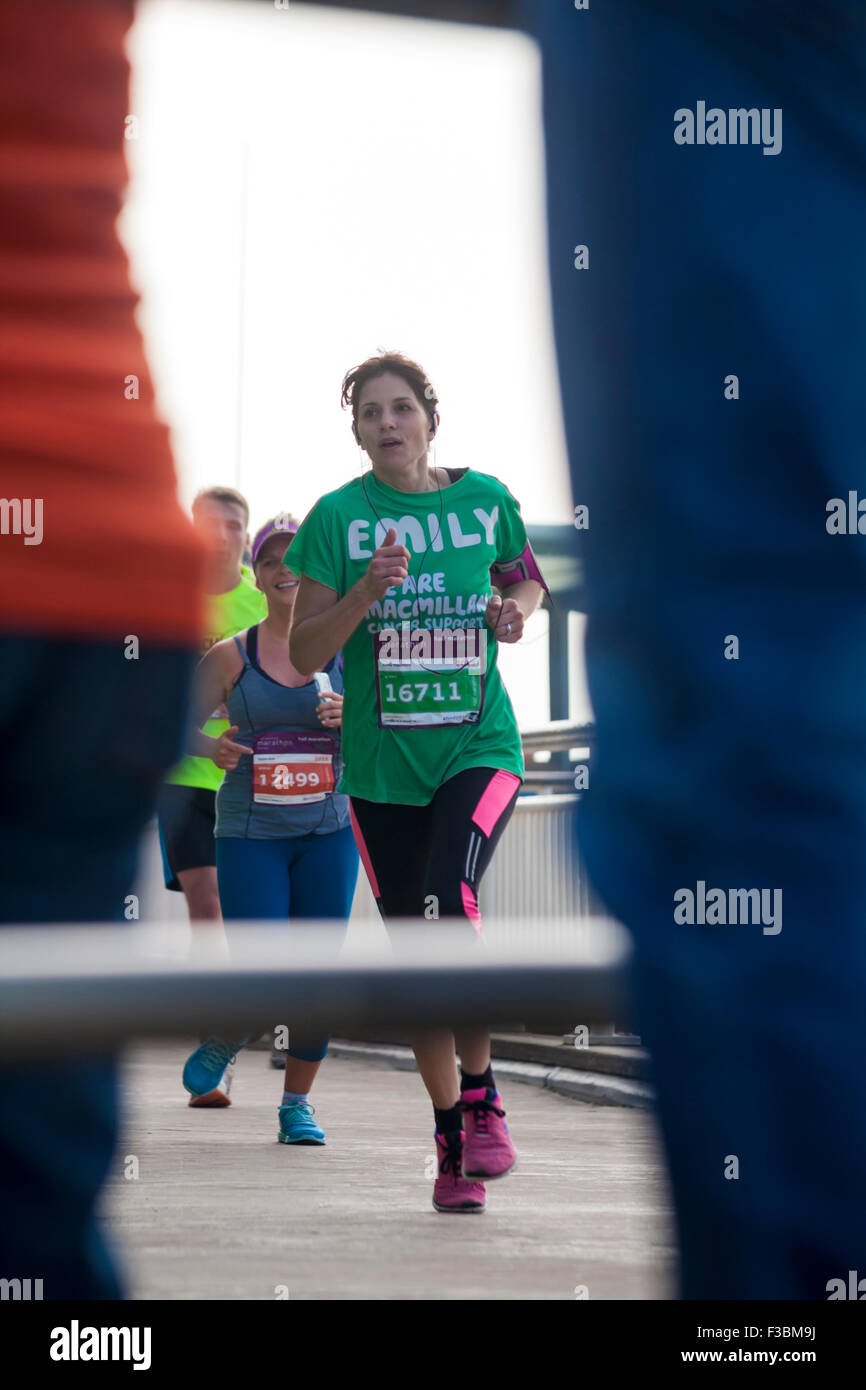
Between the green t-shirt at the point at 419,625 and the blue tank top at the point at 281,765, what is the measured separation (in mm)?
819

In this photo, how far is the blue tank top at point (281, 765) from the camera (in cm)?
401

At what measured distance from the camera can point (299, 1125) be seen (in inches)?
168

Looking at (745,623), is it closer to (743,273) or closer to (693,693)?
(693,693)

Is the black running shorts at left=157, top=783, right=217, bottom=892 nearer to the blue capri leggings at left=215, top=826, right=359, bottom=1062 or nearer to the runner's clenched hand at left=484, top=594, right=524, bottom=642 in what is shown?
the blue capri leggings at left=215, top=826, right=359, bottom=1062

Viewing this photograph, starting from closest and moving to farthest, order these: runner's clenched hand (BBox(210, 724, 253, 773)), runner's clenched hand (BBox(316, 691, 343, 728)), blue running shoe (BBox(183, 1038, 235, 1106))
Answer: runner's clenched hand (BBox(316, 691, 343, 728)), runner's clenched hand (BBox(210, 724, 253, 773)), blue running shoe (BBox(183, 1038, 235, 1106))

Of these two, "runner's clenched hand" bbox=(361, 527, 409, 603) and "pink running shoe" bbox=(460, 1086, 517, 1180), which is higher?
"runner's clenched hand" bbox=(361, 527, 409, 603)

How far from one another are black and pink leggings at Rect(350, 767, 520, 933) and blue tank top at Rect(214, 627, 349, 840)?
0.82 metres

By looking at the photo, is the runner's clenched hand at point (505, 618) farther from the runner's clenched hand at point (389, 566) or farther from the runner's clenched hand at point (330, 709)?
the runner's clenched hand at point (330, 709)

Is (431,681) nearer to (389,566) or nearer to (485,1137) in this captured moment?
(389,566)

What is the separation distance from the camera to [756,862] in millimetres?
715

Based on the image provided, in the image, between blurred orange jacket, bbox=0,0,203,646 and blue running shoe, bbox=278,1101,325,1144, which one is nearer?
blurred orange jacket, bbox=0,0,203,646

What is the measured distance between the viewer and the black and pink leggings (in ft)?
9.77

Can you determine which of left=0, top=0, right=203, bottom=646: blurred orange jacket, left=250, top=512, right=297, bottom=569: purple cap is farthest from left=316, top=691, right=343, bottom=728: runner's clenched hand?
left=0, top=0, right=203, bottom=646: blurred orange jacket
